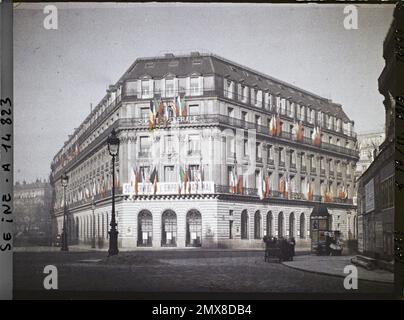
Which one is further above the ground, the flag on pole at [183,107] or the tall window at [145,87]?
the tall window at [145,87]

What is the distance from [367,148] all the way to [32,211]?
5860 mm

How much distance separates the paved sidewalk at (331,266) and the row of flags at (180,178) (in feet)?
6.88

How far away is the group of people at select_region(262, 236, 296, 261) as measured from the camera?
11.7 meters

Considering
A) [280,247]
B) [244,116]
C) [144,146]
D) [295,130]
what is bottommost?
[280,247]

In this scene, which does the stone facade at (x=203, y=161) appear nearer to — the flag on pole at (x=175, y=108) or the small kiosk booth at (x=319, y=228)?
the flag on pole at (x=175, y=108)

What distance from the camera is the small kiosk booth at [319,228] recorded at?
12.0 m

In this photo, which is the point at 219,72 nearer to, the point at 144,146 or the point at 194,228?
the point at 144,146

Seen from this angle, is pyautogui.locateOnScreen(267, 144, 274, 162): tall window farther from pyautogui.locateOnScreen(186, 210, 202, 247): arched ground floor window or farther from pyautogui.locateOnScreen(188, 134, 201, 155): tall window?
pyautogui.locateOnScreen(186, 210, 202, 247): arched ground floor window

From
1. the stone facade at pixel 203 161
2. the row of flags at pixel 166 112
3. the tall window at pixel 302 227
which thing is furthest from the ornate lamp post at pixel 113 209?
the tall window at pixel 302 227

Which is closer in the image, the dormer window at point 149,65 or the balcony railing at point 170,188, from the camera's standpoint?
the dormer window at point 149,65

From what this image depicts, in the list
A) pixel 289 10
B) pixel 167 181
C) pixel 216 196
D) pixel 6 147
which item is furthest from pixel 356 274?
pixel 6 147

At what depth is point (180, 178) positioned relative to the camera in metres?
11.7

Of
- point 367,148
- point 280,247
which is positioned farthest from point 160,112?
point 367,148

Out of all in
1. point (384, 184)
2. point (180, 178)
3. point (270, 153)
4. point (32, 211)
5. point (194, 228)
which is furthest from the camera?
point (270, 153)
